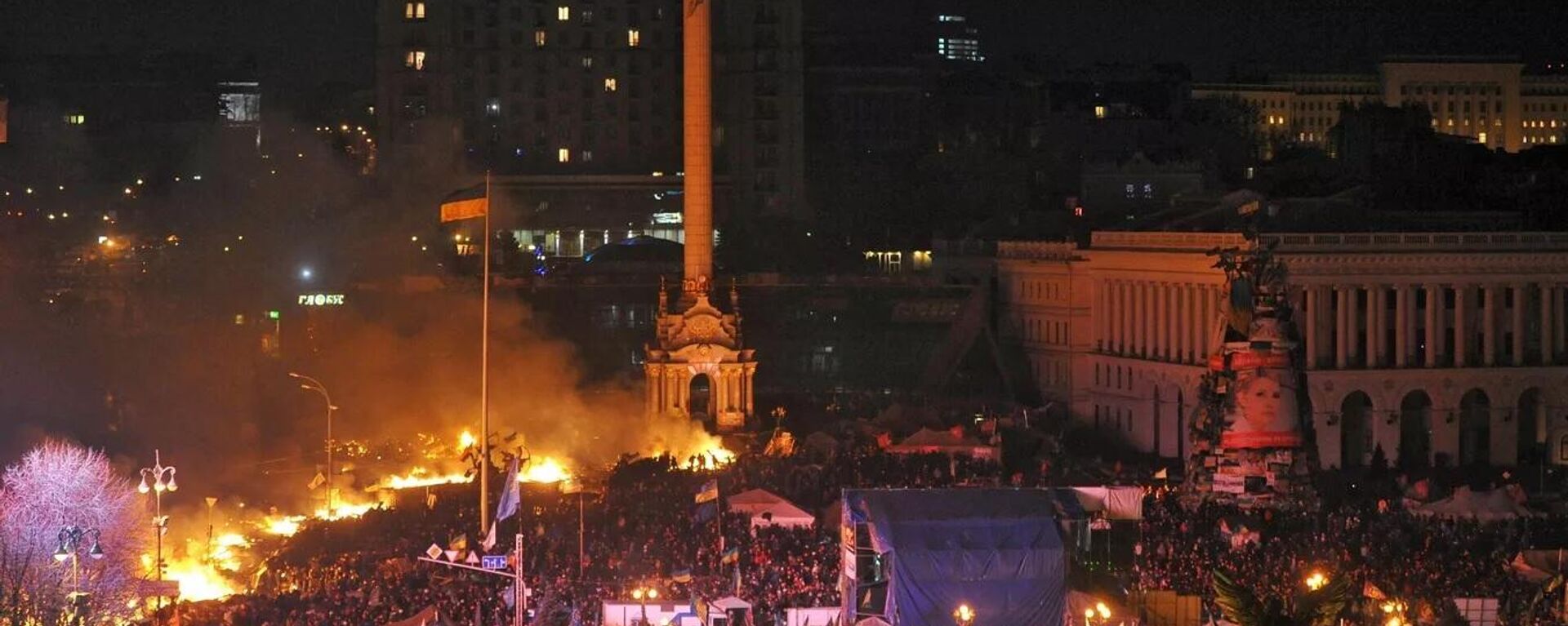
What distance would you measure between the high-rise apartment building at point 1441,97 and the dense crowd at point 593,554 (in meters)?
101

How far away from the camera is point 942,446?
6025 cm

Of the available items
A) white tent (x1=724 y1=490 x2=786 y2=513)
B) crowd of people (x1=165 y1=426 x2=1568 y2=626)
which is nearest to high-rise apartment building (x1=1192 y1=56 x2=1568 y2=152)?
crowd of people (x1=165 y1=426 x2=1568 y2=626)

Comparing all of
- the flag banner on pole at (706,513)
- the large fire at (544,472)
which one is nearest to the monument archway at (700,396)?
the large fire at (544,472)

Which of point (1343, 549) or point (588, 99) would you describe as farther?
point (588, 99)

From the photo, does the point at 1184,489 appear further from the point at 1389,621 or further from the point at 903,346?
the point at 903,346

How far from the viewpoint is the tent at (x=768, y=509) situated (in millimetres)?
49125

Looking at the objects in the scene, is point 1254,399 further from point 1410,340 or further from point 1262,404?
point 1410,340

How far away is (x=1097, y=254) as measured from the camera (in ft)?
259

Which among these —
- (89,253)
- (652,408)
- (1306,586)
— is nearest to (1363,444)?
(652,408)

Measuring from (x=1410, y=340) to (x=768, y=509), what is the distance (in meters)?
27.8

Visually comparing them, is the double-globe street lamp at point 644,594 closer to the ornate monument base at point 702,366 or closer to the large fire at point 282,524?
the large fire at point 282,524

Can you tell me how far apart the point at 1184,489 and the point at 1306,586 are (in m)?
14.0

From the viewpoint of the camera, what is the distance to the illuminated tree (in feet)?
151

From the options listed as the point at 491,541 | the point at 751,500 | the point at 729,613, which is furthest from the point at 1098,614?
the point at 751,500
